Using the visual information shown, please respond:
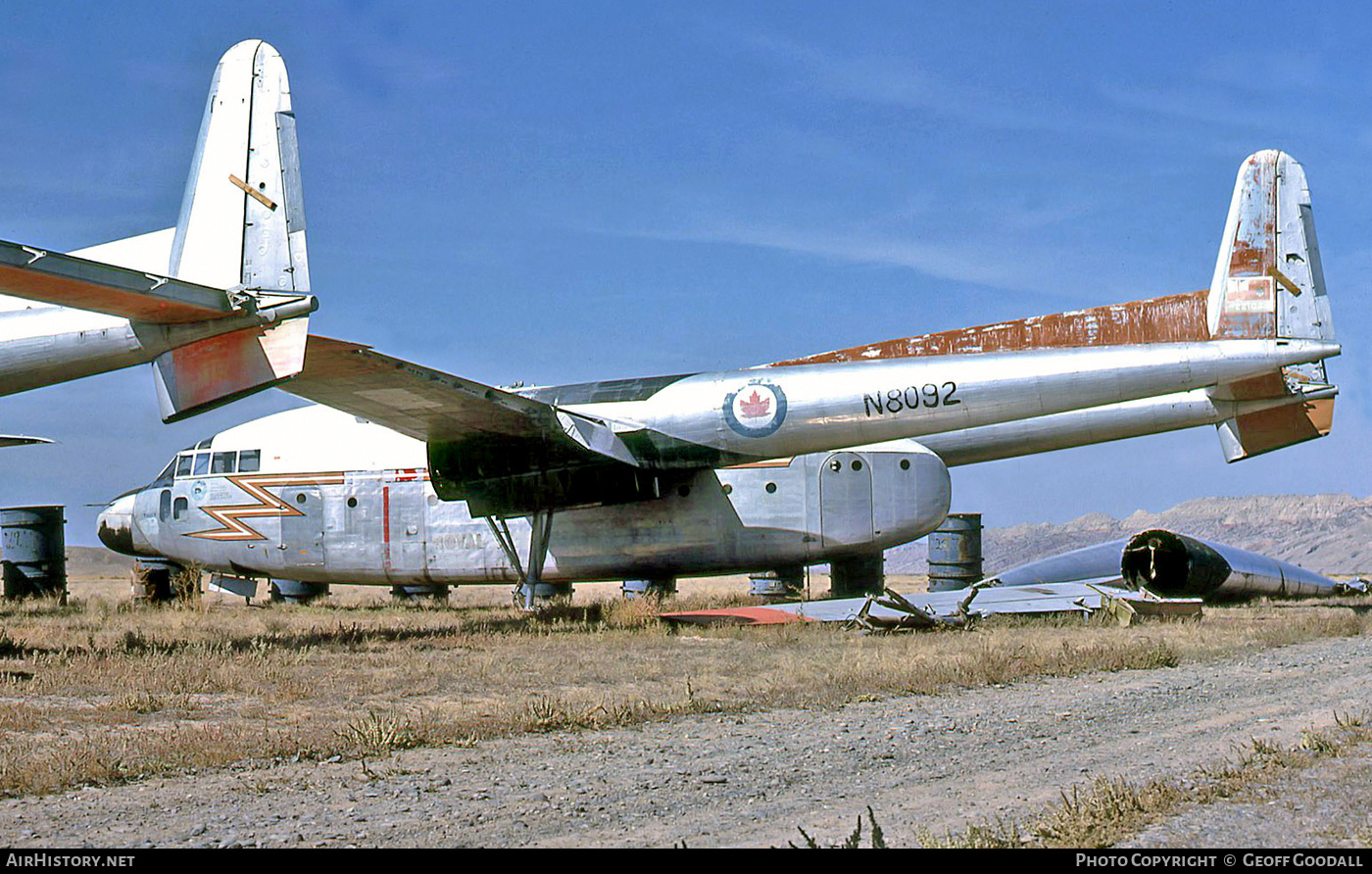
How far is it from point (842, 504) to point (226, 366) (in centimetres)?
1002

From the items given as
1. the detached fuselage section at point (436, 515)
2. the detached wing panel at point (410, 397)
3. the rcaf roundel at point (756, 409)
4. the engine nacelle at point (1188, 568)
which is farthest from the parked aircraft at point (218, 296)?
the engine nacelle at point (1188, 568)

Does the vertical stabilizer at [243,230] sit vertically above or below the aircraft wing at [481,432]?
above

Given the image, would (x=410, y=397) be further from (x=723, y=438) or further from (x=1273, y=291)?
(x=1273, y=291)

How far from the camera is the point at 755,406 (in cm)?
1803

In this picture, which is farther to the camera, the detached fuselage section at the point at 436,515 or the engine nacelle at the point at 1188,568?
the engine nacelle at the point at 1188,568

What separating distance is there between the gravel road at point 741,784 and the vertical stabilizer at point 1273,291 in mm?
8872

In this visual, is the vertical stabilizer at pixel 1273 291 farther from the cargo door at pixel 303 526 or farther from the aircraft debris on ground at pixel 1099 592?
the cargo door at pixel 303 526

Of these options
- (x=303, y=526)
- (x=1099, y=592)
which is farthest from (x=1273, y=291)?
(x=303, y=526)

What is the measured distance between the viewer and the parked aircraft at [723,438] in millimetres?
17109

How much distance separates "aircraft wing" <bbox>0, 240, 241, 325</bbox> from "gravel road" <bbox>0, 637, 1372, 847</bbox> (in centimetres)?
734

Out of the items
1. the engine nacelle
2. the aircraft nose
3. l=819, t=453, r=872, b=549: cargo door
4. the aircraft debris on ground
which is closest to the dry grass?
the aircraft debris on ground

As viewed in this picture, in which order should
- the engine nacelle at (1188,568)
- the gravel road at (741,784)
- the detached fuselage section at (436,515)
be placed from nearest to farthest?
the gravel road at (741,784) < the detached fuselage section at (436,515) < the engine nacelle at (1188,568)

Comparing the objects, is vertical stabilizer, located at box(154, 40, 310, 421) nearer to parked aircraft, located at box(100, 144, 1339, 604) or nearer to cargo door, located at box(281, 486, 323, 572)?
parked aircraft, located at box(100, 144, 1339, 604)

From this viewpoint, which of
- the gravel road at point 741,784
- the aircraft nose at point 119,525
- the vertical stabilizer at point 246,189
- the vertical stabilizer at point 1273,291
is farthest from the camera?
the aircraft nose at point 119,525
